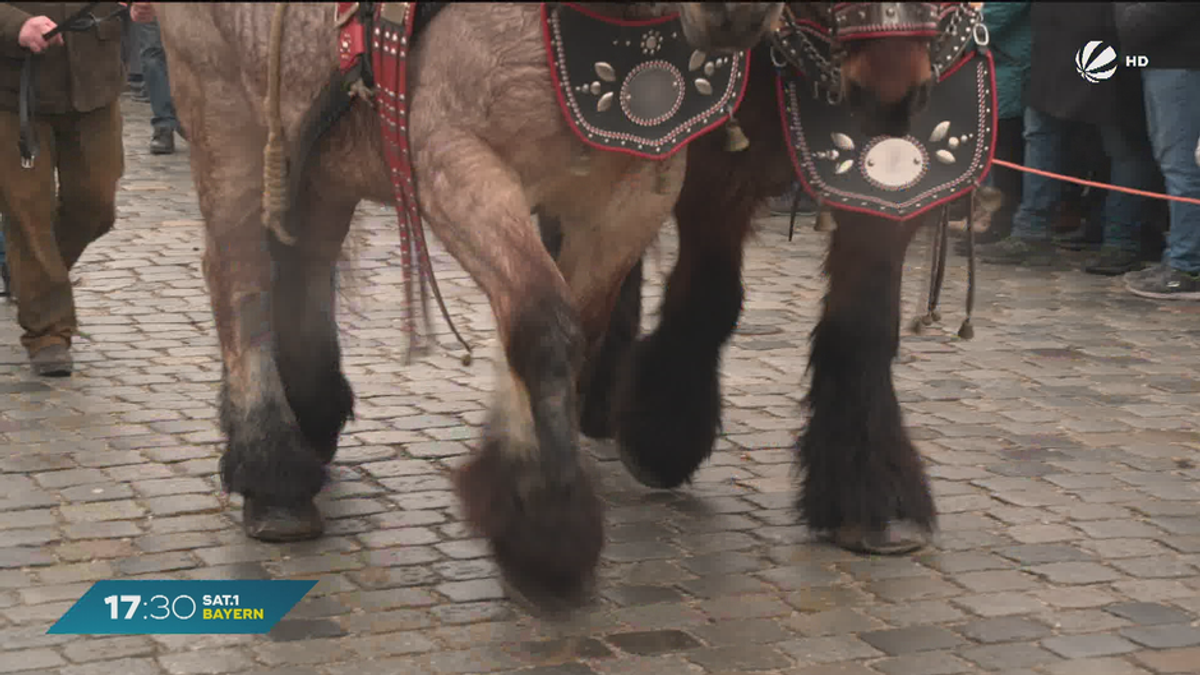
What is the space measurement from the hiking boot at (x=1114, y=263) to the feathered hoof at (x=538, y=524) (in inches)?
215

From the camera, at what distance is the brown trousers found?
730 cm

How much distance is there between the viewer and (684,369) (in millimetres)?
5785

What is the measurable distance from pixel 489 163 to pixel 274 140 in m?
0.78

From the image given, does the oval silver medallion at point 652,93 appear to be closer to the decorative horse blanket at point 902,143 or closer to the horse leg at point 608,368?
the decorative horse blanket at point 902,143

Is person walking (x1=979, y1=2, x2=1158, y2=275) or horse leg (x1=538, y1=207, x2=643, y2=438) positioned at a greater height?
person walking (x1=979, y1=2, x2=1158, y2=275)

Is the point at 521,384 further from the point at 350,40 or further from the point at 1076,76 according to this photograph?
the point at 1076,76

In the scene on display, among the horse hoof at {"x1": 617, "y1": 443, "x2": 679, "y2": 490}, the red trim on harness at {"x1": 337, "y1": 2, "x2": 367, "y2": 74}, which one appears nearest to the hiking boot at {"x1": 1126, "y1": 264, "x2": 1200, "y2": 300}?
the horse hoof at {"x1": 617, "y1": 443, "x2": 679, "y2": 490}

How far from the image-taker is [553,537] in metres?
4.37

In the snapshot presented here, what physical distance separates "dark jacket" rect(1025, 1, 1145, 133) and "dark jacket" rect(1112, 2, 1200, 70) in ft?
1.01

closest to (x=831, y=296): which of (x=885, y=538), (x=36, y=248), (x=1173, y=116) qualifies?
(x=885, y=538)

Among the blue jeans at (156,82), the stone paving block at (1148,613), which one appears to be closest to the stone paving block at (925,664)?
the stone paving block at (1148,613)

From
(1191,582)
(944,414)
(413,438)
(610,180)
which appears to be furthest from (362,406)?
(1191,582)

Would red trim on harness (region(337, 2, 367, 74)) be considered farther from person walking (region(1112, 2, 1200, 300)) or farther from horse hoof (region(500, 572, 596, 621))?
person walking (region(1112, 2, 1200, 300))

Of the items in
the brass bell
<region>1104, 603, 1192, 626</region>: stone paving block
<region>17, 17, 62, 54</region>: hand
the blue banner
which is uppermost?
<region>17, 17, 62, 54</region>: hand
